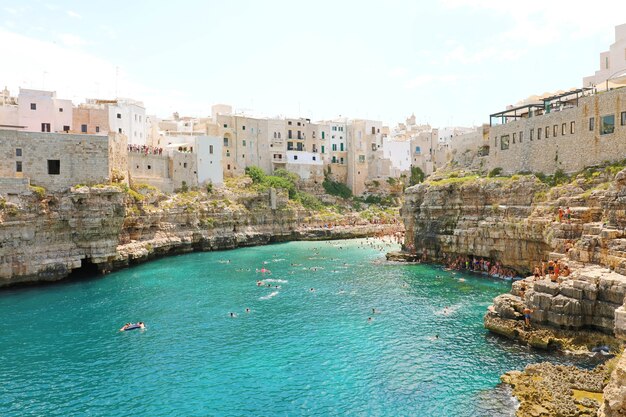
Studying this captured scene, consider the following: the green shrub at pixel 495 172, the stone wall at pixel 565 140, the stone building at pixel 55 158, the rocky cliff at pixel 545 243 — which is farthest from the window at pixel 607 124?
the stone building at pixel 55 158

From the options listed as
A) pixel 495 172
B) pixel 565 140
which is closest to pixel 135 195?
pixel 495 172

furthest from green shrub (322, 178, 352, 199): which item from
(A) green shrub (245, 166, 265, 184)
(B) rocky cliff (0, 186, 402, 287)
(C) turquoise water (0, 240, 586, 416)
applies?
(C) turquoise water (0, 240, 586, 416)

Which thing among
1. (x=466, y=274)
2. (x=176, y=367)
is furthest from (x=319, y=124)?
(x=176, y=367)

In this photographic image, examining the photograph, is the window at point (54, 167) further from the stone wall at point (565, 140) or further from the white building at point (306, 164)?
the white building at point (306, 164)

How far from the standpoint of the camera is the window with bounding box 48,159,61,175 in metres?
43.6

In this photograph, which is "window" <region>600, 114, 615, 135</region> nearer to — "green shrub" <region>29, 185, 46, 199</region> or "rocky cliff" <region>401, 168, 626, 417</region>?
"rocky cliff" <region>401, 168, 626, 417</region>

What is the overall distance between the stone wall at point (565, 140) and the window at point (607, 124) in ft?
0.80

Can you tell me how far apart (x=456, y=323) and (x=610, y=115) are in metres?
21.0

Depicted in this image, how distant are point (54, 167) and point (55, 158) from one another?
89cm

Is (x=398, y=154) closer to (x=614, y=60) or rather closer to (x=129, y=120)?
(x=614, y=60)

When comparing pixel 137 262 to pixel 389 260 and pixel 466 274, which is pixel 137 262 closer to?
pixel 389 260

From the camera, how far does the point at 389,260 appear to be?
5350 cm

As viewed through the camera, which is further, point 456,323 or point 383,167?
point 383,167

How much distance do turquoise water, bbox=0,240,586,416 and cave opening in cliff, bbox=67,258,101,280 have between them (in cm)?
315
